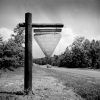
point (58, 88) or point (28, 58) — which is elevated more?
point (28, 58)

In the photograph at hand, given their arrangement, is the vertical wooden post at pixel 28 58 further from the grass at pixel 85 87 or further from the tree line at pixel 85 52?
the tree line at pixel 85 52

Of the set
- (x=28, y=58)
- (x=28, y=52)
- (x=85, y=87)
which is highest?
(x=28, y=52)

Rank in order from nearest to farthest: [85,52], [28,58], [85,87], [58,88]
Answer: [28,58]
[58,88]
[85,87]
[85,52]

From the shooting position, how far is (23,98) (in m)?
5.46

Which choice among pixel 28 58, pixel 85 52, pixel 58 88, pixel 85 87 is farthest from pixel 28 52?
pixel 85 52

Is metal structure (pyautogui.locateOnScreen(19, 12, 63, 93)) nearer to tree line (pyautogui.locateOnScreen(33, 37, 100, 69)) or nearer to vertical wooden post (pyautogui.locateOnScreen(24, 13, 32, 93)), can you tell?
vertical wooden post (pyautogui.locateOnScreen(24, 13, 32, 93))

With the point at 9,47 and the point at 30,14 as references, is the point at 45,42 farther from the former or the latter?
the point at 9,47

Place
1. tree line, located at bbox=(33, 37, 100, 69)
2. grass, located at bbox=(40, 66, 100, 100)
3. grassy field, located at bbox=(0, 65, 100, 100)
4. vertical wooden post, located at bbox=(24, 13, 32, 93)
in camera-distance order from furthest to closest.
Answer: tree line, located at bbox=(33, 37, 100, 69) < grass, located at bbox=(40, 66, 100, 100) < grassy field, located at bbox=(0, 65, 100, 100) < vertical wooden post, located at bbox=(24, 13, 32, 93)

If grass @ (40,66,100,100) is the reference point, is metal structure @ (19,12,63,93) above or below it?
above

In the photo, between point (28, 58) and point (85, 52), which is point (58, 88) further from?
point (85, 52)

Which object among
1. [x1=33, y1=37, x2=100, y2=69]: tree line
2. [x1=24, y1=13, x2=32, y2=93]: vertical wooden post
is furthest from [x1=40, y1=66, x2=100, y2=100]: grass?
[x1=33, y1=37, x2=100, y2=69]: tree line

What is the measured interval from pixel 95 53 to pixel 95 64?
14.7ft

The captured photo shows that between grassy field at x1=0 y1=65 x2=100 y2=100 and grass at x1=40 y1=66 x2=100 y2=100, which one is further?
grass at x1=40 y1=66 x2=100 y2=100

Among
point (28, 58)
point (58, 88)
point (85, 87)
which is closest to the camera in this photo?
point (28, 58)
